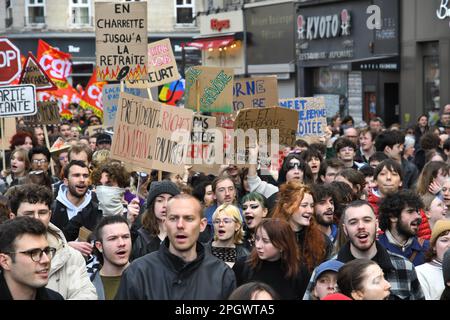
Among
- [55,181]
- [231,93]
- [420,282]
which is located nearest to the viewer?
[420,282]

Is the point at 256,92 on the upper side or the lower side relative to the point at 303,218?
upper

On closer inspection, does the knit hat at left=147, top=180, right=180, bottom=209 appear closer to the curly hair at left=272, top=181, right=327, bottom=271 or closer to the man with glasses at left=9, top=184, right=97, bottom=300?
the curly hair at left=272, top=181, right=327, bottom=271

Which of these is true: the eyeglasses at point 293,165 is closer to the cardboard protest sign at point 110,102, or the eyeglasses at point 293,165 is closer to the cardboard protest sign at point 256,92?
the cardboard protest sign at point 256,92

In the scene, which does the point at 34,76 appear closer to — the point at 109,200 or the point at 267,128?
the point at 267,128

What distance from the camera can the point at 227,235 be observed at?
815 centimetres

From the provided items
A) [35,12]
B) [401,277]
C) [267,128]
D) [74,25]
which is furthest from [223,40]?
[401,277]

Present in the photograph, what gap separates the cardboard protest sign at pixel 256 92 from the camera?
14.6 meters

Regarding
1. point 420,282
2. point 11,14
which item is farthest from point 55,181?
point 11,14

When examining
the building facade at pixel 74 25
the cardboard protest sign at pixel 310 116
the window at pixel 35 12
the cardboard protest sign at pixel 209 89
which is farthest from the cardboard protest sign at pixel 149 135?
the window at pixel 35 12

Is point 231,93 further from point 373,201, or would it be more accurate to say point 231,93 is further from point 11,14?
point 11,14

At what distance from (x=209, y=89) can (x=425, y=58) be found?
52.8 ft

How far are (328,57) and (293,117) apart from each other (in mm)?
20761

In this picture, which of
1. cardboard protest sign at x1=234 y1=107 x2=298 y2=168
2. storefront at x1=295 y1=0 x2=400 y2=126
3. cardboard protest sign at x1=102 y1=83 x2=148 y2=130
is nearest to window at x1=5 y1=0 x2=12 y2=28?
storefront at x1=295 y1=0 x2=400 y2=126
